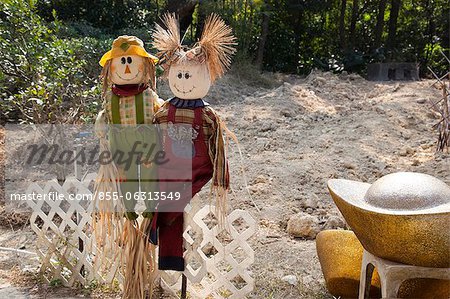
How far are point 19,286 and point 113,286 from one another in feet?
1.75

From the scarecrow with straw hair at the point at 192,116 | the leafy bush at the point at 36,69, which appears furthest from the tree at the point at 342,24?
the scarecrow with straw hair at the point at 192,116

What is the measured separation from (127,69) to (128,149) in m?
0.34

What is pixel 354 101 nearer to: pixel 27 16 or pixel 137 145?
pixel 27 16

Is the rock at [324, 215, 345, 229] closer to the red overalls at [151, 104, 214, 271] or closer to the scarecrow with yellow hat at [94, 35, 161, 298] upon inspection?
the red overalls at [151, 104, 214, 271]

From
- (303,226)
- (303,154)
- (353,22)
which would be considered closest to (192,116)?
(303,226)

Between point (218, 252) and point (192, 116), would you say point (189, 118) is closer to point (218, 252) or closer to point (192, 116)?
point (192, 116)

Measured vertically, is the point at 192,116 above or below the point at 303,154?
above

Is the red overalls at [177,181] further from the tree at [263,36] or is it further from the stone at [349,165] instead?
the tree at [263,36]

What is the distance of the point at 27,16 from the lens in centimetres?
369

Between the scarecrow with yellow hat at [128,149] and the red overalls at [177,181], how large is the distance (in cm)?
6

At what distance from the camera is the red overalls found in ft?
6.83

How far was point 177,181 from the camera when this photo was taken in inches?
83.7

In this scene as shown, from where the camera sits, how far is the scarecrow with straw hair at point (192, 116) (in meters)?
2.04

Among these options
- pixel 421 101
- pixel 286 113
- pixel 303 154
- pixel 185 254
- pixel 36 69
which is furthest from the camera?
pixel 421 101
